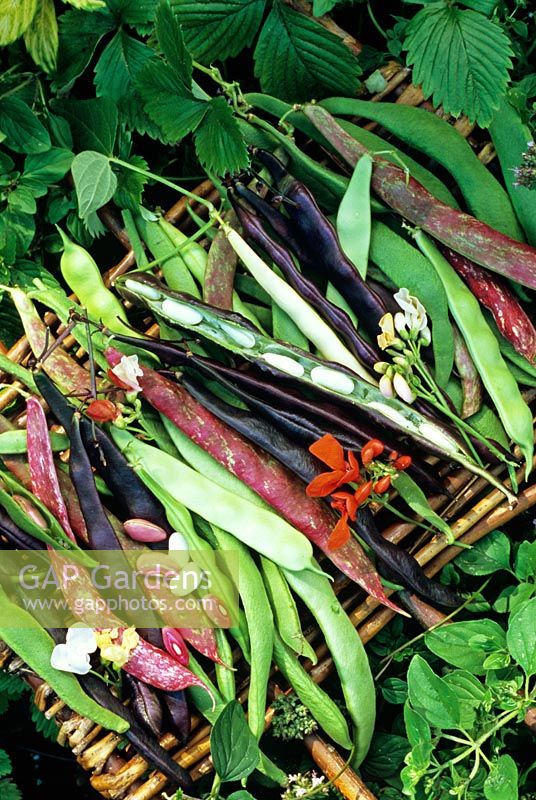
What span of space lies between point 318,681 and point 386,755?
0.22 metres

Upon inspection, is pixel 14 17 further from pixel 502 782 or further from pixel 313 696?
pixel 502 782

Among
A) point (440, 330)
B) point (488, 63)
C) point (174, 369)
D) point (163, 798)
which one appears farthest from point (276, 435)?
point (488, 63)

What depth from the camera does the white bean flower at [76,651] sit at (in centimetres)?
172

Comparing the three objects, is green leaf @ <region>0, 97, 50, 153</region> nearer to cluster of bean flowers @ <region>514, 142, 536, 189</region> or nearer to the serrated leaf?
the serrated leaf

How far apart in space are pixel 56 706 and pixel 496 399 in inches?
41.8

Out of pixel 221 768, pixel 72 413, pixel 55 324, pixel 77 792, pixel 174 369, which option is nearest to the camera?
pixel 221 768

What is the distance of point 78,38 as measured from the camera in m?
2.05

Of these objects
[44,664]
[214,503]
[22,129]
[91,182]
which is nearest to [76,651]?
[44,664]

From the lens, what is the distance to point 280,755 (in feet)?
6.56

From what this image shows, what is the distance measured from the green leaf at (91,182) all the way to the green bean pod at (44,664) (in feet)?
2.73

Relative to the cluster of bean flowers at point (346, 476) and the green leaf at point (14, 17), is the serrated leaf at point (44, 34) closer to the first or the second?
the green leaf at point (14, 17)

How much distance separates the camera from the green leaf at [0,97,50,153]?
2049 millimetres

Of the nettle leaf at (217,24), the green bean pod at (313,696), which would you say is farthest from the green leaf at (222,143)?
the green bean pod at (313,696)

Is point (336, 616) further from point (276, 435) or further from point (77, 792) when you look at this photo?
point (77, 792)
